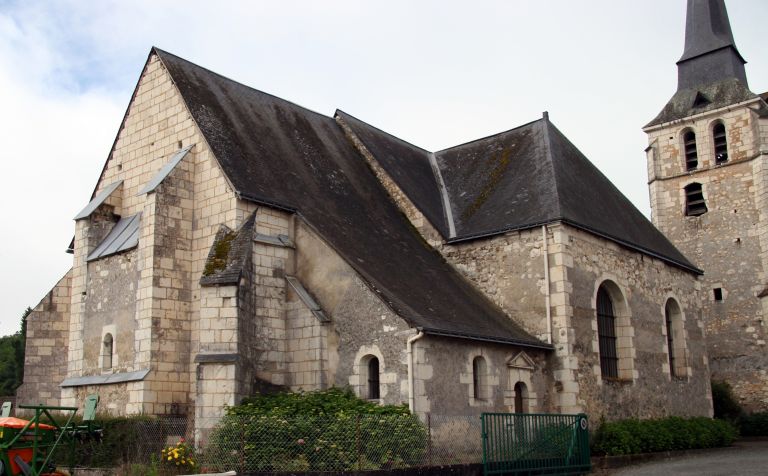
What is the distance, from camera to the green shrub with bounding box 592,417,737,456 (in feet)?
64.1

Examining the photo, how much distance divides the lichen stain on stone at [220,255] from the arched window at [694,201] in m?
25.5

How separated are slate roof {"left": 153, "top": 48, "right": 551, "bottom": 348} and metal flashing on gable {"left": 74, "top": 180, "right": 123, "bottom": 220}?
11.0 feet

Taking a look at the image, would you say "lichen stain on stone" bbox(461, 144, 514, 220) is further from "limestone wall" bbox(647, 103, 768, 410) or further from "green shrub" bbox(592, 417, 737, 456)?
"limestone wall" bbox(647, 103, 768, 410)

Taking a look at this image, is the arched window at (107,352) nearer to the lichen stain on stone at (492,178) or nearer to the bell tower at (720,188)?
the lichen stain on stone at (492,178)

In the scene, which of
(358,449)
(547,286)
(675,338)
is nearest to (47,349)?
(358,449)

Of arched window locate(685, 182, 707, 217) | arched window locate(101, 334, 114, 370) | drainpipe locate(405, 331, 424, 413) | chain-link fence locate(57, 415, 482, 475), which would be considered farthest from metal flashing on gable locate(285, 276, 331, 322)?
arched window locate(685, 182, 707, 217)

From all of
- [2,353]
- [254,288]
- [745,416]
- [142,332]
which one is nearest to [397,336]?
[254,288]

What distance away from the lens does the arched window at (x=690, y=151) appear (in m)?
37.3

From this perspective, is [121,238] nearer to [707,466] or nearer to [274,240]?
[274,240]

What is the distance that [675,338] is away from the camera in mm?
25297

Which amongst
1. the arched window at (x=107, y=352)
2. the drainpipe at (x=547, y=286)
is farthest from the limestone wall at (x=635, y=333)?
the arched window at (x=107, y=352)

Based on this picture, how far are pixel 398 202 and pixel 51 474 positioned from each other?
12.8 meters

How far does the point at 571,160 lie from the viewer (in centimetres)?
2464

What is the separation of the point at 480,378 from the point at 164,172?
8.61m
